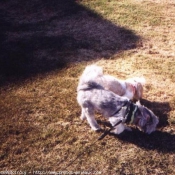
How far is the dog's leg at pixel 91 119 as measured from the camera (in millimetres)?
5040

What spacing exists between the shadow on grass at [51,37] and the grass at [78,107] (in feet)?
0.10

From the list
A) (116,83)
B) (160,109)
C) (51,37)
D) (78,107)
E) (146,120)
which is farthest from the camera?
(51,37)

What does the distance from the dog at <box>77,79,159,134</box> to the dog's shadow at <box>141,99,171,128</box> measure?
37cm

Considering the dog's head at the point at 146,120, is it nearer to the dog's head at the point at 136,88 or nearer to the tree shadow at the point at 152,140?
the tree shadow at the point at 152,140

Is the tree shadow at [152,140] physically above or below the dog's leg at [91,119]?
below

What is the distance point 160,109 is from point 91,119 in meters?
1.44

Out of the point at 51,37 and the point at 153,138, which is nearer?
the point at 153,138

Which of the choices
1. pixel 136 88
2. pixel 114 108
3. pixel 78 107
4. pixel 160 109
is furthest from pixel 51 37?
pixel 114 108

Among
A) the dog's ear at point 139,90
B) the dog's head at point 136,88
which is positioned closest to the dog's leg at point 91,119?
the dog's head at point 136,88

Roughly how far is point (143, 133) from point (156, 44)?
3.27 metres

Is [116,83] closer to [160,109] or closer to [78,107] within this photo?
[78,107]

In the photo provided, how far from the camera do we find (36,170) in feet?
15.2

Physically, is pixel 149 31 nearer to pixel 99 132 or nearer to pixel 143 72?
pixel 143 72

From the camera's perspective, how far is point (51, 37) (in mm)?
8086
